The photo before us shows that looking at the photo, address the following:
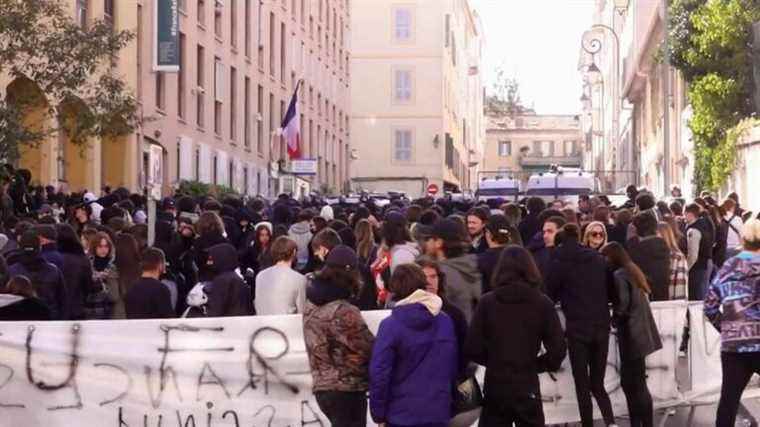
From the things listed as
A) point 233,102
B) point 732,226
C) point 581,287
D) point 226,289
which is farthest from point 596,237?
point 233,102

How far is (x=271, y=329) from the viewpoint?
11.7m

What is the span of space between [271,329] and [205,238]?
381 cm

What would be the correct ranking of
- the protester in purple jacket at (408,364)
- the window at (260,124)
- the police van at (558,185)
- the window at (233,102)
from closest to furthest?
the protester in purple jacket at (408,364), the police van at (558,185), the window at (233,102), the window at (260,124)

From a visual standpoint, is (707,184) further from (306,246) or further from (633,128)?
(633,128)

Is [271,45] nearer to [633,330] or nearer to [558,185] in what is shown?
[558,185]

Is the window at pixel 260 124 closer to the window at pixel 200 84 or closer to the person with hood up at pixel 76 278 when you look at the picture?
the window at pixel 200 84

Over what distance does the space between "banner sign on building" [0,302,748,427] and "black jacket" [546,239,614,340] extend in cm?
157

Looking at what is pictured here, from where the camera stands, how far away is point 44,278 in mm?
12531

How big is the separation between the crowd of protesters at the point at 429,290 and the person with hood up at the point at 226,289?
1 centimetres

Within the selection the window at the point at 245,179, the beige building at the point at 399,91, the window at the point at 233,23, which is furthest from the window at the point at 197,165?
the beige building at the point at 399,91

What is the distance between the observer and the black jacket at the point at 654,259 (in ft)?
50.4

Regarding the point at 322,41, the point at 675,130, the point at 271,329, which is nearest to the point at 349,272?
the point at 271,329

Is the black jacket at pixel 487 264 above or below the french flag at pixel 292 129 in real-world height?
below

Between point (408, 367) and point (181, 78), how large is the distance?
34982 mm
